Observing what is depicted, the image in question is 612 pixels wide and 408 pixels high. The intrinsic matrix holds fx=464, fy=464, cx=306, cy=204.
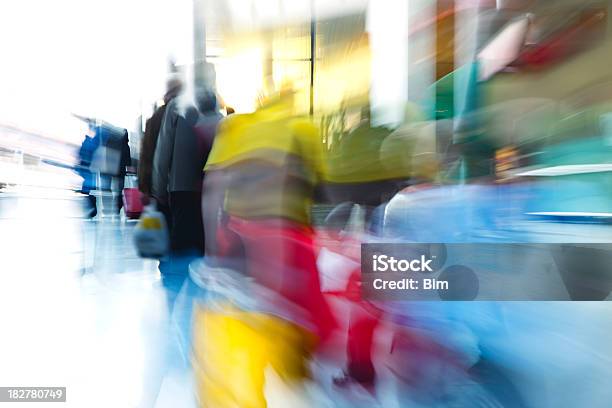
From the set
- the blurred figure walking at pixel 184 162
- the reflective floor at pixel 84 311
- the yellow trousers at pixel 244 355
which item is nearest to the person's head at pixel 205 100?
the blurred figure walking at pixel 184 162

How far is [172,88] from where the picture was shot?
41.3 inches

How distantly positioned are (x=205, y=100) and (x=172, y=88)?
0.08 meters

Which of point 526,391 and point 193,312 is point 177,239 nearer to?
point 193,312

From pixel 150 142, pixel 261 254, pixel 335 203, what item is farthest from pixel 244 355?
pixel 150 142

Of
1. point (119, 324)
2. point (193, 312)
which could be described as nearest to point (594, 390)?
point (193, 312)

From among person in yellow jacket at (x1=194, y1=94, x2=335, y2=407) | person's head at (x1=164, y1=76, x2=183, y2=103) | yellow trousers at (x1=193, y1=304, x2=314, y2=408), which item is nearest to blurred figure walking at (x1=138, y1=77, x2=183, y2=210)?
person's head at (x1=164, y1=76, x2=183, y2=103)

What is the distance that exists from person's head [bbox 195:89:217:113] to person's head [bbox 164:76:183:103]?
5 centimetres

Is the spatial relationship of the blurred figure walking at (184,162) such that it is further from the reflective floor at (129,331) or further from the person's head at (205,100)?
the reflective floor at (129,331)

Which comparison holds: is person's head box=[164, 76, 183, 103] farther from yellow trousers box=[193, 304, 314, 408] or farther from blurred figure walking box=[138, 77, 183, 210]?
yellow trousers box=[193, 304, 314, 408]

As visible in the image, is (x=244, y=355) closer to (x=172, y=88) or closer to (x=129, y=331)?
(x=129, y=331)

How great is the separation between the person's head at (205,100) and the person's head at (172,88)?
47mm

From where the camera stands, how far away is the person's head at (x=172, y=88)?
1.05m

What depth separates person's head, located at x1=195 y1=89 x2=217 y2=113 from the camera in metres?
1.04

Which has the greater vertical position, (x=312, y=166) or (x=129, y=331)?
(x=312, y=166)
